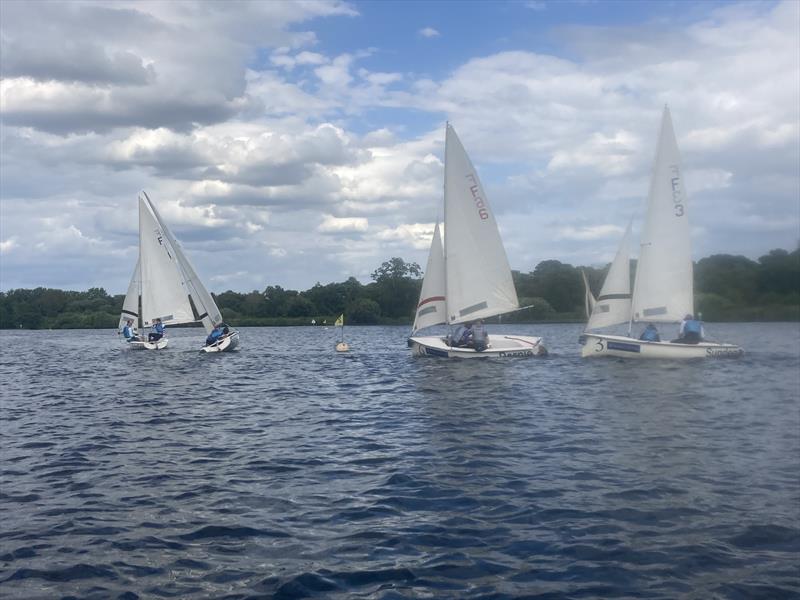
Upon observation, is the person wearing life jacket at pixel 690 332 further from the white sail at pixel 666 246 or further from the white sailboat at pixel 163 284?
the white sailboat at pixel 163 284

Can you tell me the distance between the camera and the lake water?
24.8 ft

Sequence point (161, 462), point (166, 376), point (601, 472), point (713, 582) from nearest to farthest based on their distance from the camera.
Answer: point (713, 582)
point (601, 472)
point (161, 462)
point (166, 376)

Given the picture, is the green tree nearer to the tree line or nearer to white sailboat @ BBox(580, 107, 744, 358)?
the tree line

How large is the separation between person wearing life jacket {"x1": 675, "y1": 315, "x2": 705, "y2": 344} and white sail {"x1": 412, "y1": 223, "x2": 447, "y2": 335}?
1086 cm

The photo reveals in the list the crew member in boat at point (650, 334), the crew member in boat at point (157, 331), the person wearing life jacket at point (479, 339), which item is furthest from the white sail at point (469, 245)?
the crew member in boat at point (157, 331)

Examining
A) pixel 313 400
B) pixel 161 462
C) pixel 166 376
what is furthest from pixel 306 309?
pixel 161 462

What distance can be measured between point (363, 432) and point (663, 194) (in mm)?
22188

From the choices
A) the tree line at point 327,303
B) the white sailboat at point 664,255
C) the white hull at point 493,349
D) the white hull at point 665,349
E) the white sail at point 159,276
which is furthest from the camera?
the tree line at point 327,303

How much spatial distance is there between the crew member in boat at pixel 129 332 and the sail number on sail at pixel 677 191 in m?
36.6

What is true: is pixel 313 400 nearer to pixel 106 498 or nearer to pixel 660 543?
pixel 106 498

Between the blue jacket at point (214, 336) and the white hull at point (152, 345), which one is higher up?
the blue jacket at point (214, 336)

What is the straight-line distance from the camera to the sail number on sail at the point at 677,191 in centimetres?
3272

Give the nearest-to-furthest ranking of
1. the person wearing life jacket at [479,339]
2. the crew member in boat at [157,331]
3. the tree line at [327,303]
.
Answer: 1. the person wearing life jacket at [479,339]
2. the crew member in boat at [157,331]
3. the tree line at [327,303]

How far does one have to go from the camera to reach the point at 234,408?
68.9 feet
